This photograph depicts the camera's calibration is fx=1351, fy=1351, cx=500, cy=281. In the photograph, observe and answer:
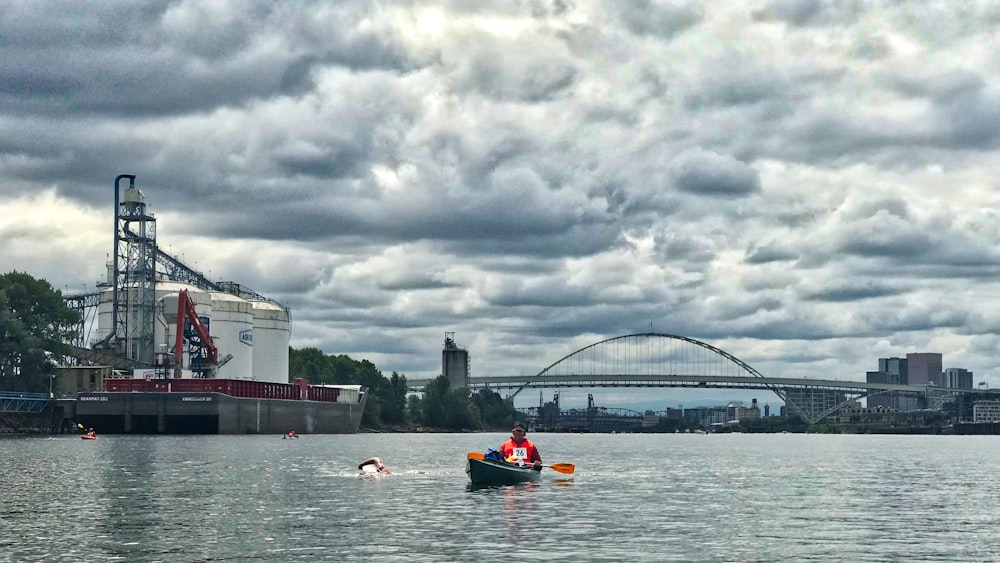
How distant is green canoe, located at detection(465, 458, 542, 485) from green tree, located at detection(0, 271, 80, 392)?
4887 inches

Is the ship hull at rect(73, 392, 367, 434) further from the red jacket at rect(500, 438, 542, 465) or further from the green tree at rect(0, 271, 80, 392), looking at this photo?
the red jacket at rect(500, 438, 542, 465)

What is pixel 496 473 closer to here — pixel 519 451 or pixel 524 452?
pixel 519 451

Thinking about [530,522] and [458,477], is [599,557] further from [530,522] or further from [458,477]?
[458,477]

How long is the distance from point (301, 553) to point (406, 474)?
44317 millimetres

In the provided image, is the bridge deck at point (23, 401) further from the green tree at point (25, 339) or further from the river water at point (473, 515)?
the river water at point (473, 515)

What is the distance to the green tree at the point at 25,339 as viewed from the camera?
606 feet

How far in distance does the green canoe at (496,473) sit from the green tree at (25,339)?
124128 mm

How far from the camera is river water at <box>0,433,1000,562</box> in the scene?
1759 inches

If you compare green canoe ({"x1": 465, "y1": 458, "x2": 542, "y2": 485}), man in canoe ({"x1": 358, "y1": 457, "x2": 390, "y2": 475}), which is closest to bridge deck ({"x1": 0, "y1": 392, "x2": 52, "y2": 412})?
man in canoe ({"x1": 358, "y1": 457, "x2": 390, "y2": 475})

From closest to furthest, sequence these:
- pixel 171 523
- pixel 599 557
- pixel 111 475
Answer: pixel 599 557, pixel 171 523, pixel 111 475

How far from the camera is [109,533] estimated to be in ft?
160

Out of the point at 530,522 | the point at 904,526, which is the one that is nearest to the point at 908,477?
the point at 904,526

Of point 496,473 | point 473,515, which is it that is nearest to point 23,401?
point 496,473

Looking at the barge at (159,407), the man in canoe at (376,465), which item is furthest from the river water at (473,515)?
the barge at (159,407)
